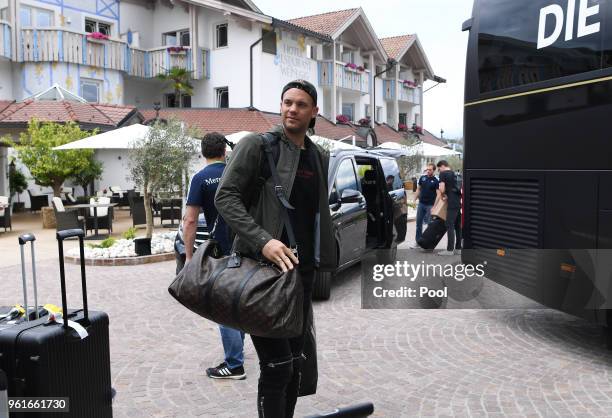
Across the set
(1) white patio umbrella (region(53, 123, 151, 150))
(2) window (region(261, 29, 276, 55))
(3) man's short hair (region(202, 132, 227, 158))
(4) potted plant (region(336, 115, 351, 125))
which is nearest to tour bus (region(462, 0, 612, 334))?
(3) man's short hair (region(202, 132, 227, 158))

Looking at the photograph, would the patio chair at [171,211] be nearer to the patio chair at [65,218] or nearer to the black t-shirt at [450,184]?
the patio chair at [65,218]

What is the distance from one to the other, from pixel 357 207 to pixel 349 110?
27.8m

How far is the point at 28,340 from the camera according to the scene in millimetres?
2656

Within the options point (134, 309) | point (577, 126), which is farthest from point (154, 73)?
point (577, 126)

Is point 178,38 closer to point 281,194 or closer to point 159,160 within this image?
point 159,160

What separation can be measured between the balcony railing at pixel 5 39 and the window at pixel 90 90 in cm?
309

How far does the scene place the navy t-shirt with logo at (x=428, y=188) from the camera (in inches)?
538

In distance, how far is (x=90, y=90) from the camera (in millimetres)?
26016

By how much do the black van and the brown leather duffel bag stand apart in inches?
187

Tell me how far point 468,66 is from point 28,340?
536 centimetres

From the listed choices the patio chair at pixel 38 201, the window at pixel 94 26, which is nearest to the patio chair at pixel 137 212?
the patio chair at pixel 38 201

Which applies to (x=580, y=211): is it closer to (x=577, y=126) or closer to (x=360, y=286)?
(x=577, y=126)

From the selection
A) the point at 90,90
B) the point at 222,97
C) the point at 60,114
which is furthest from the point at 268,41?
the point at 60,114

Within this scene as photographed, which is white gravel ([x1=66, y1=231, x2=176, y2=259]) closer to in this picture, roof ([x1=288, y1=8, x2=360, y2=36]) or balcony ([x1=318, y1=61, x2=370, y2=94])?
balcony ([x1=318, y1=61, x2=370, y2=94])
